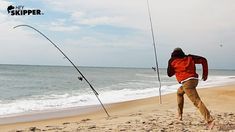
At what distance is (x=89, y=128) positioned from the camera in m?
6.71

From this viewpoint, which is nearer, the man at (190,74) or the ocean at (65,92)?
→ the man at (190,74)

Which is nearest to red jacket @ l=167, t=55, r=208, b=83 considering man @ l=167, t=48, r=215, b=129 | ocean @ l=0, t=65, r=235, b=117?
man @ l=167, t=48, r=215, b=129

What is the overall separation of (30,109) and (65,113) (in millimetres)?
1877

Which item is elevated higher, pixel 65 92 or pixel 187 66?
pixel 187 66

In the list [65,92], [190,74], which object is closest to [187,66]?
[190,74]

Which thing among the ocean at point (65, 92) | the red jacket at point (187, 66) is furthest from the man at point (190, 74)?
the ocean at point (65, 92)

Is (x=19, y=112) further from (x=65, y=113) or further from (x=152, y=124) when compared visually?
(x=152, y=124)

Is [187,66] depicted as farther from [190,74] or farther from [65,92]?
[65,92]

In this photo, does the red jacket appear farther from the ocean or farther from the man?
the ocean

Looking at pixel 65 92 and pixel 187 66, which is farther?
pixel 65 92

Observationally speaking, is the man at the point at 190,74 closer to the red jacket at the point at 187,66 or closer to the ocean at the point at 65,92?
the red jacket at the point at 187,66

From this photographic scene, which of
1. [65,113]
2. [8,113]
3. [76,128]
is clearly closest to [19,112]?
[8,113]

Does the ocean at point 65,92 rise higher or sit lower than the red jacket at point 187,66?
lower

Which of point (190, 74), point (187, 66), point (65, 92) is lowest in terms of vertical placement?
point (65, 92)
